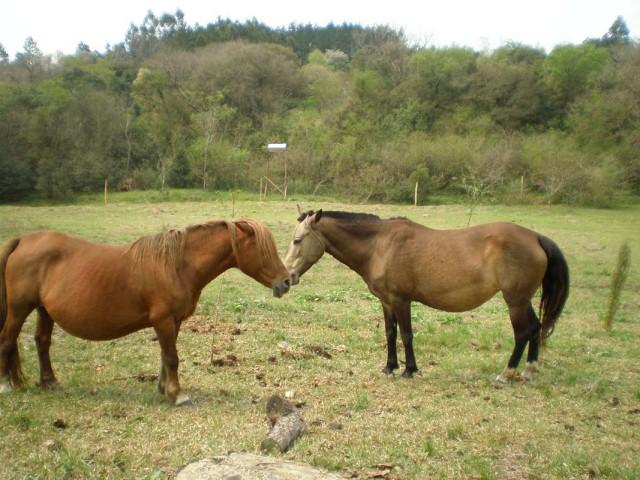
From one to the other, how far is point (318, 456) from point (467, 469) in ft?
3.75

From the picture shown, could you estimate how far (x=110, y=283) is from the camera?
18.1 ft

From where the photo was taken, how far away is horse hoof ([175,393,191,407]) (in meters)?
5.55

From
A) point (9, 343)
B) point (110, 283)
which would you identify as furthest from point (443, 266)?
point (9, 343)

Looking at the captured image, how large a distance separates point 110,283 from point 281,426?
85.1 inches

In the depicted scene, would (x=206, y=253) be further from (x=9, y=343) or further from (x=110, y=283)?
(x=9, y=343)

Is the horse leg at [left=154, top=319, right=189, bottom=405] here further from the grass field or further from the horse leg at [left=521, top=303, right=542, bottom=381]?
the horse leg at [left=521, top=303, right=542, bottom=381]

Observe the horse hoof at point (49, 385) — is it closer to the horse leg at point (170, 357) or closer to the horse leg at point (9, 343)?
the horse leg at point (9, 343)

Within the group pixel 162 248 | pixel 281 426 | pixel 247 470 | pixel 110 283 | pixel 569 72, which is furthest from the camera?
pixel 569 72

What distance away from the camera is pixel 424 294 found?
7219mm

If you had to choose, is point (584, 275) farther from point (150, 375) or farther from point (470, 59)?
point (470, 59)

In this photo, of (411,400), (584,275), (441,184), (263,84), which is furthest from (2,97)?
(411,400)

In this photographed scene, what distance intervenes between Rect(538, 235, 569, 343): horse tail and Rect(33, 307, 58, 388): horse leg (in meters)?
5.64

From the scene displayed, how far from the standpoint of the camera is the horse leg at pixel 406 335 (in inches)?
274

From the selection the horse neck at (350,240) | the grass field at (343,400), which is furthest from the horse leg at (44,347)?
the horse neck at (350,240)
